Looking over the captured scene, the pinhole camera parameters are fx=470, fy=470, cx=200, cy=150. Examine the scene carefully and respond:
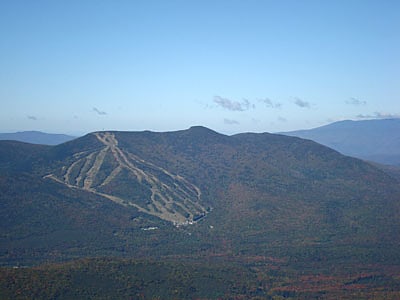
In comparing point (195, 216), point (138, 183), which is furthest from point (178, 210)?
point (138, 183)

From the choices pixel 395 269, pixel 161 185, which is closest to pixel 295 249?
pixel 395 269

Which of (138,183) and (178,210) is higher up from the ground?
(138,183)

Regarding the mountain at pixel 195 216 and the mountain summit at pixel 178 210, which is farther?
the mountain summit at pixel 178 210

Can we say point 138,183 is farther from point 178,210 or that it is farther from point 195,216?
point 195,216

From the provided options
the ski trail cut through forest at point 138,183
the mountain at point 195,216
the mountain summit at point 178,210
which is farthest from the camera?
the ski trail cut through forest at point 138,183

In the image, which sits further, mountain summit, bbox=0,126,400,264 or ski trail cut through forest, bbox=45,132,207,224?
ski trail cut through forest, bbox=45,132,207,224

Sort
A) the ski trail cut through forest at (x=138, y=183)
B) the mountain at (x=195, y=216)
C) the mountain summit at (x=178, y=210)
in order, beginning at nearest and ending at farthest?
the mountain at (x=195, y=216), the mountain summit at (x=178, y=210), the ski trail cut through forest at (x=138, y=183)

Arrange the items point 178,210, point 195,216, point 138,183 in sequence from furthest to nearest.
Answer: point 138,183 → point 178,210 → point 195,216

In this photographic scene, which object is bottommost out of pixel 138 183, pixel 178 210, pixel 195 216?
pixel 195 216
